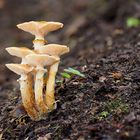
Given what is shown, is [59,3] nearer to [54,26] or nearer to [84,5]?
[84,5]

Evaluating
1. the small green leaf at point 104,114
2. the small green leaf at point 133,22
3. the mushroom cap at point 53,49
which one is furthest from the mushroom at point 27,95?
the small green leaf at point 133,22

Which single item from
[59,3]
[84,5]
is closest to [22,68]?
[84,5]

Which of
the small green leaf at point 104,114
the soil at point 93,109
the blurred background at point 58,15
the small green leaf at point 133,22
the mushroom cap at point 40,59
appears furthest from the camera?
the blurred background at point 58,15

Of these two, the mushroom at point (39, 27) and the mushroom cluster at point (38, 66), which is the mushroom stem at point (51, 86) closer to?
the mushroom cluster at point (38, 66)

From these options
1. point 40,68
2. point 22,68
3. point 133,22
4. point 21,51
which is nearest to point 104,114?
point 40,68

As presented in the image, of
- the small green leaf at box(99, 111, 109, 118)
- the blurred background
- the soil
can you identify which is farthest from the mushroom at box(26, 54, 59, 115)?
the blurred background

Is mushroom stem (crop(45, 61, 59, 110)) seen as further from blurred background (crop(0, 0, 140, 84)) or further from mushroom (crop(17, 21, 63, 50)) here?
blurred background (crop(0, 0, 140, 84))

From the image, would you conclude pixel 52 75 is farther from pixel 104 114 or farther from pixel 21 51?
pixel 104 114
